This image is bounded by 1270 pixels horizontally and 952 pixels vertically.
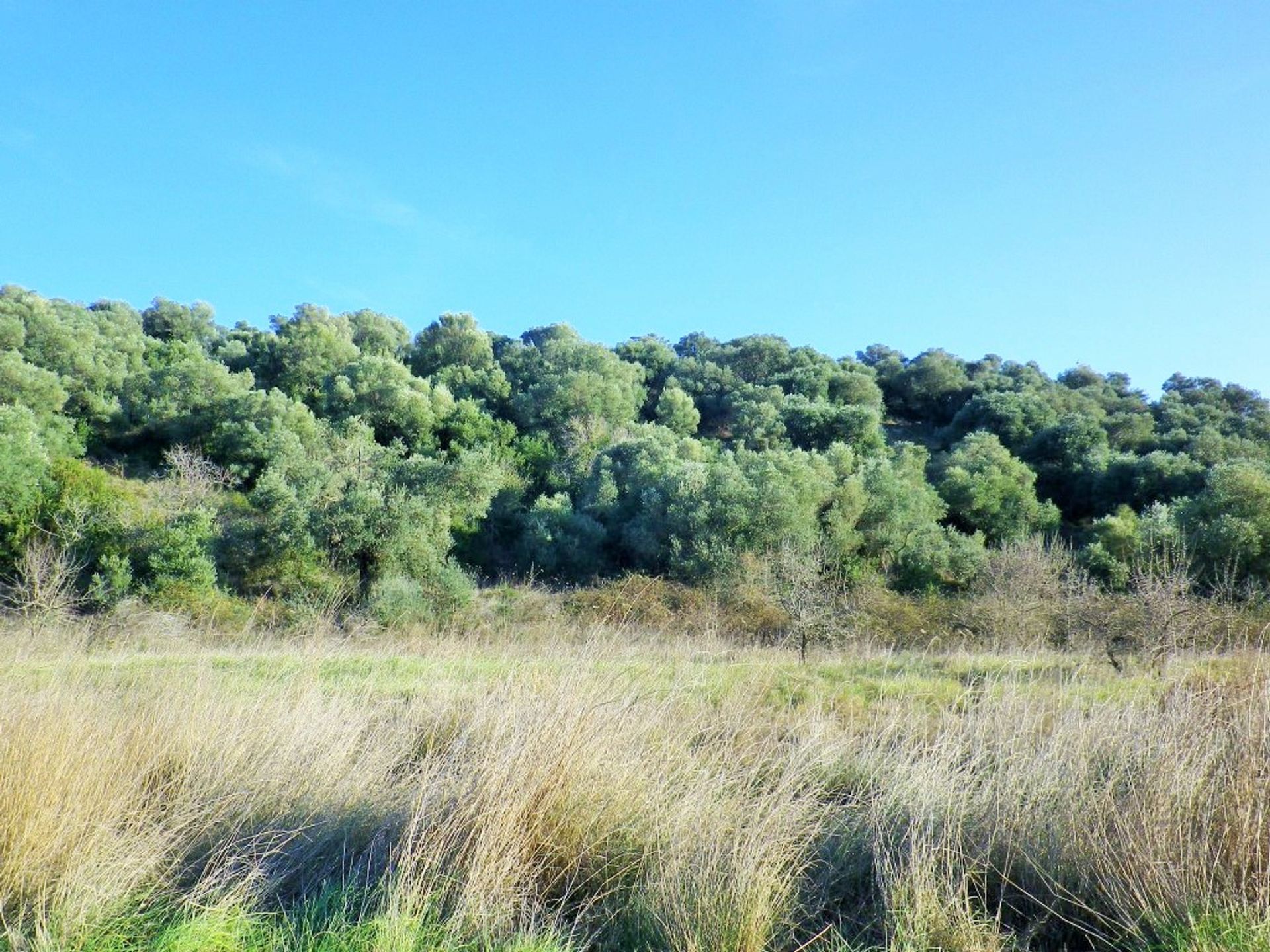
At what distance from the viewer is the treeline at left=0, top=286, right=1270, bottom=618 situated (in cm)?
2623

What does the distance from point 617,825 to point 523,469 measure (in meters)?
37.7

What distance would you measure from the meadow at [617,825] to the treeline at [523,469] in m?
19.4

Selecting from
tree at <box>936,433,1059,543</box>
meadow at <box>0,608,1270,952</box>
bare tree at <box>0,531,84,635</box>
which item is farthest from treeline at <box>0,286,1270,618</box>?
meadow at <box>0,608,1270,952</box>

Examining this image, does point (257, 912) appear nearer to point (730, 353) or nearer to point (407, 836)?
point (407, 836)

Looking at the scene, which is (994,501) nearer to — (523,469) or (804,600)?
(523,469)

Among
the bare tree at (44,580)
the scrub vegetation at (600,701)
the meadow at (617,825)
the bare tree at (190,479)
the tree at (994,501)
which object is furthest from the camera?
the tree at (994,501)

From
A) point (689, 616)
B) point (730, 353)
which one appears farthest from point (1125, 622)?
point (730, 353)

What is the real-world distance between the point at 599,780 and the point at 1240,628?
15165 millimetres

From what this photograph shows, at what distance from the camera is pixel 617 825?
12.7 ft

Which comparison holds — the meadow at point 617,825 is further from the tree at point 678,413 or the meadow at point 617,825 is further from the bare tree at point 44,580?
the tree at point 678,413

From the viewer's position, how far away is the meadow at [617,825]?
3143 mm

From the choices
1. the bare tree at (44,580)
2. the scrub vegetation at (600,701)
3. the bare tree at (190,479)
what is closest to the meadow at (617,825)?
the scrub vegetation at (600,701)

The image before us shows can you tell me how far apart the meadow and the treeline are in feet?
63.8

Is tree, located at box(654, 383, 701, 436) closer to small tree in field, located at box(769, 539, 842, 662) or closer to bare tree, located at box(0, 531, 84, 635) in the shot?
small tree in field, located at box(769, 539, 842, 662)
